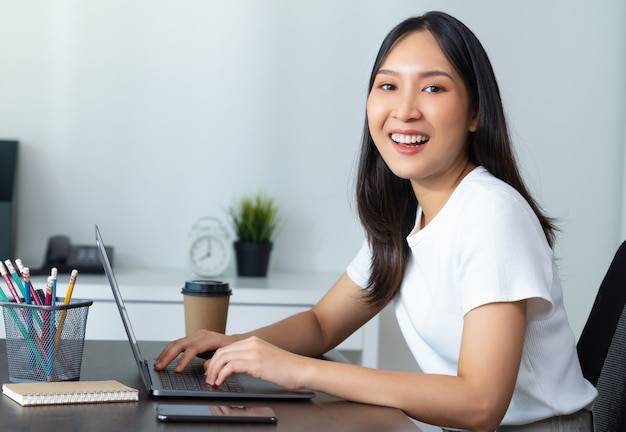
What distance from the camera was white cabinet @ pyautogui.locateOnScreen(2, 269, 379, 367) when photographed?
8.50ft

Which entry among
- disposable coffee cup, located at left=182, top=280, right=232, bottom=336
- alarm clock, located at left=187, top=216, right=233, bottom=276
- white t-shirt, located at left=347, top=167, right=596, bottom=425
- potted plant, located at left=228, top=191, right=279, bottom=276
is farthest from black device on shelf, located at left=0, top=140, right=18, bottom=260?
white t-shirt, located at left=347, top=167, right=596, bottom=425

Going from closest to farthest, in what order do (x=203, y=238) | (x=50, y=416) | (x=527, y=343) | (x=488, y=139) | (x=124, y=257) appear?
(x=50, y=416) → (x=527, y=343) → (x=488, y=139) → (x=203, y=238) → (x=124, y=257)

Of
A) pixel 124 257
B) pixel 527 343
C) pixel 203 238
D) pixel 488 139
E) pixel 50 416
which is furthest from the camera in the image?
pixel 124 257

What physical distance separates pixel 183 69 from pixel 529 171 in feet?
4.18

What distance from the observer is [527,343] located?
1465mm

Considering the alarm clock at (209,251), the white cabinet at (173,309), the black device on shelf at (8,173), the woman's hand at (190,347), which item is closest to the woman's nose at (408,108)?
the woman's hand at (190,347)

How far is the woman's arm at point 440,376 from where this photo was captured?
1262 millimetres

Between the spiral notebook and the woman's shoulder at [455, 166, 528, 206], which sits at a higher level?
the woman's shoulder at [455, 166, 528, 206]

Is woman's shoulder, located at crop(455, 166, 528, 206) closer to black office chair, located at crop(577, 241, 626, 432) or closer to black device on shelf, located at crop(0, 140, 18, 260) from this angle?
black office chair, located at crop(577, 241, 626, 432)

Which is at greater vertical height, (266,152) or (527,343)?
(266,152)

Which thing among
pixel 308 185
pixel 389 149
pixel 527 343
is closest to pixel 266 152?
pixel 308 185

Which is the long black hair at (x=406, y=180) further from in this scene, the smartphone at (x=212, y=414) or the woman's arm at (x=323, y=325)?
the smartphone at (x=212, y=414)

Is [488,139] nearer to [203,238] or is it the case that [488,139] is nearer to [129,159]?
[203,238]

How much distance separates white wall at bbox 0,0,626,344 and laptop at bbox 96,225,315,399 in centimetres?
175
